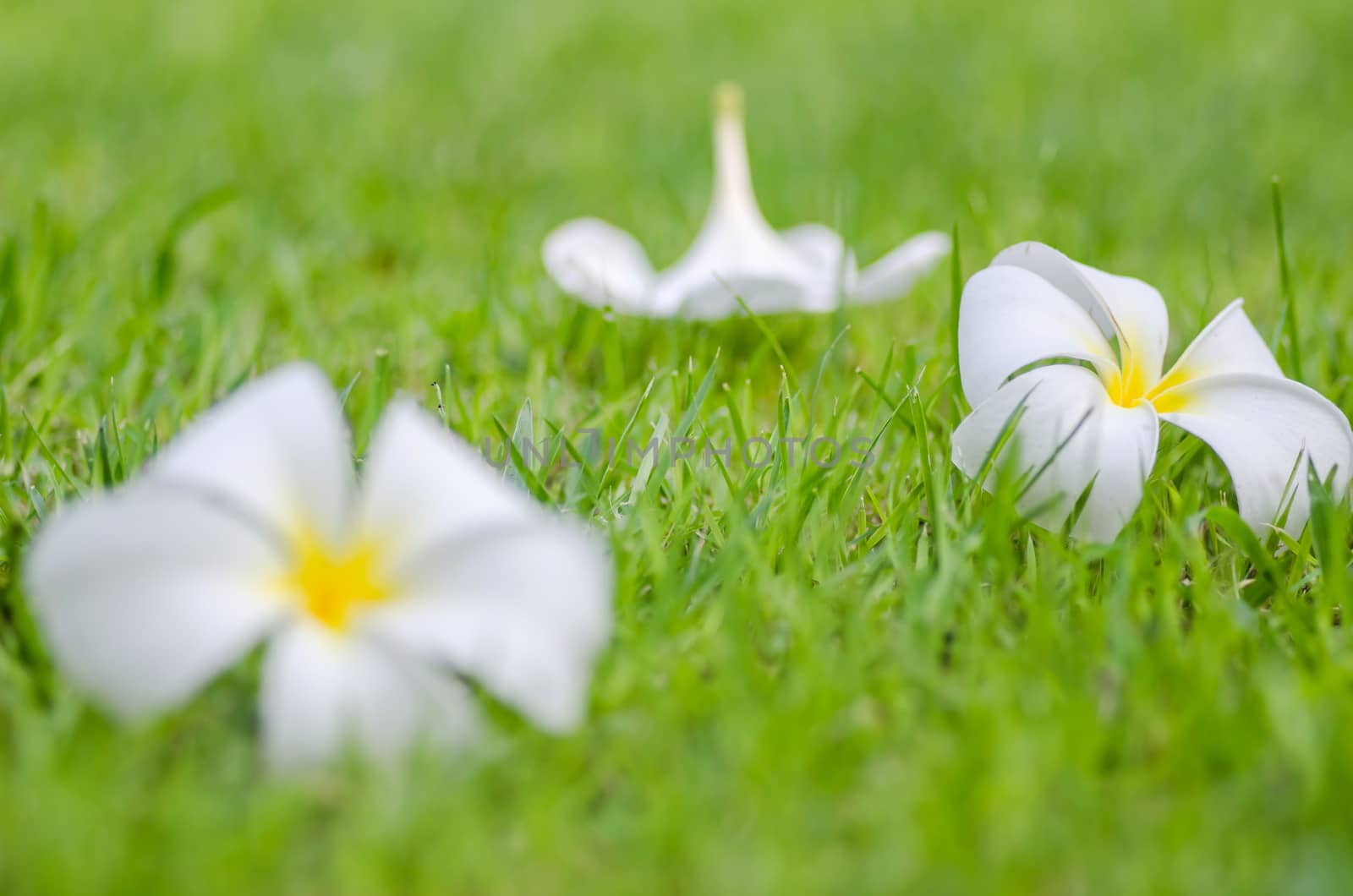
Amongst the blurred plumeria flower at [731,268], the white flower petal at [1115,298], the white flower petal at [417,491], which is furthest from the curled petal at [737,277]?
the white flower petal at [417,491]

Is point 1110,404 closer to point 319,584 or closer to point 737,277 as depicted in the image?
point 737,277

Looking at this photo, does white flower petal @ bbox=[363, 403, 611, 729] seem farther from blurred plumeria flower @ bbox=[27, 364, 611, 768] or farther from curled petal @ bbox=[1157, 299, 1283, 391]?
curled petal @ bbox=[1157, 299, 1283, 391]

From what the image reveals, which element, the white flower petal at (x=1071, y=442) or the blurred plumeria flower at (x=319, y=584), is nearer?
the blurred plumeria flower at (x=319, y=584)

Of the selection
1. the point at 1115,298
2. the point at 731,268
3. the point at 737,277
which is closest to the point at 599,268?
the point at 731,268

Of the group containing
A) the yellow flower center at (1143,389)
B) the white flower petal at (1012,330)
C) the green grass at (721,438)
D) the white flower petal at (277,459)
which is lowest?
the green grass at (721,438)

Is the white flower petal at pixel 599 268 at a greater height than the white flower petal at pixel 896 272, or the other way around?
the white flower petal at pixel 896 272

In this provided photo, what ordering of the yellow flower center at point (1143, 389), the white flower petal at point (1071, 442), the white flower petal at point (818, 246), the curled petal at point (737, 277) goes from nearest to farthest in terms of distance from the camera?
the white flower petal at point (1071, 442), the yellow flower center at point (1143, 389), the curled petal at point (737, 277), the white flower petal at point (818, 246)

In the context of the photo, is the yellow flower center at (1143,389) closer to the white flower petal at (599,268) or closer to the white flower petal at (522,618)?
the white flower petal at (522,618)
